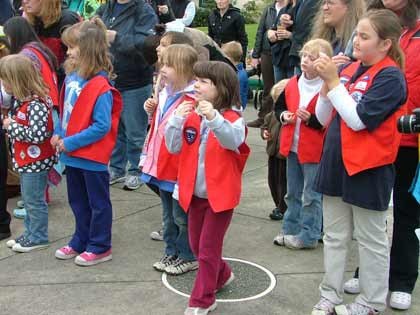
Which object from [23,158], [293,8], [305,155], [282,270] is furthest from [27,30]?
[293,8]

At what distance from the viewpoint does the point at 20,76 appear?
4.36m

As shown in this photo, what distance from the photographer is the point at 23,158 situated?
4441 millimetres

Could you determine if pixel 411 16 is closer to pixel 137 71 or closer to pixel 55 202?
pixel 137 71

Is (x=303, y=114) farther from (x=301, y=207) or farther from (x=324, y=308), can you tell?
(x=324, y=308)

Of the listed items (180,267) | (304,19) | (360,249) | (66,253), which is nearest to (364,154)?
(360,249)

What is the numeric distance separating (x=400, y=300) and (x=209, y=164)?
1.46 metres

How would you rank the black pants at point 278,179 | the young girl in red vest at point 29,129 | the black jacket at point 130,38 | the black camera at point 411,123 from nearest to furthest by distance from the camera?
the black camera at point 411,123 < the young girl in red vest at point 29,129 < the black pants at point 278,179 < the black jacket at point 130,38

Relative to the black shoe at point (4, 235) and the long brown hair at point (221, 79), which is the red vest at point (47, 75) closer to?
the black shoe at point (4, 235)

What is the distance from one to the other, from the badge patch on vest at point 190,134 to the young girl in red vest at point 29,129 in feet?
4.31

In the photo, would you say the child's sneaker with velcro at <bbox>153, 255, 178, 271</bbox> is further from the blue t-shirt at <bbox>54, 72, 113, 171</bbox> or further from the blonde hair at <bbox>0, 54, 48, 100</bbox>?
the blonde hair at <bbox>0, 54, 48, 100</bbox>

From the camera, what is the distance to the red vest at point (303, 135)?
4.27 meters

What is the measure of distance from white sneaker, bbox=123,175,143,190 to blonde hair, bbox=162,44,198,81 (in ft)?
8.01

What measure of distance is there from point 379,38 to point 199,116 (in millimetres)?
1107

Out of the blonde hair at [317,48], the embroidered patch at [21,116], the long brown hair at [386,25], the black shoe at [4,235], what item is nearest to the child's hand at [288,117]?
the blonde hair at [317,48]
